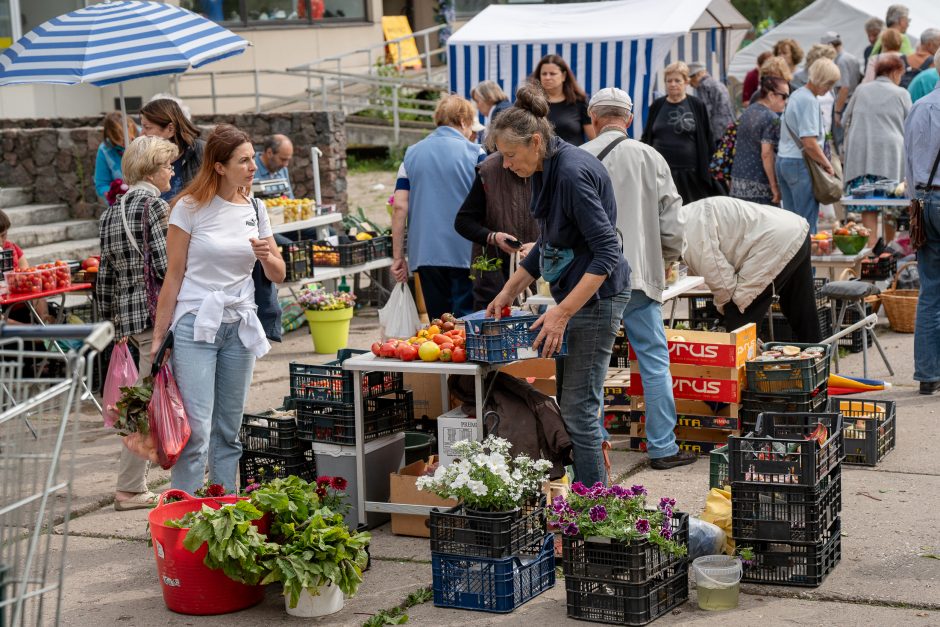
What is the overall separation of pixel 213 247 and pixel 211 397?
2.28ft

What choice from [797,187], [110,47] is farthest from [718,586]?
[797,187]

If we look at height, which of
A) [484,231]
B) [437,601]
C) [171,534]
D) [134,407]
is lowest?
[437,601]

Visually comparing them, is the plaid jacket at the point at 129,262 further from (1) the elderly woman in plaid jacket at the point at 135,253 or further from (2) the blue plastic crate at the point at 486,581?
(2) the blue plastic crate at the point at 486,581

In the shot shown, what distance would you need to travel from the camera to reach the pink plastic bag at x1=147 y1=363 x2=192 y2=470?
5496 mm

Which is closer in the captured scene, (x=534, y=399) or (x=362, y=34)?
(x=534, y=399)

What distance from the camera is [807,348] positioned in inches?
292

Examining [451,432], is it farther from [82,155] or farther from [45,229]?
[82,155]

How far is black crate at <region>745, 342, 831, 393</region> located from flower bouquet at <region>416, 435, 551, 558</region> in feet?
7.60

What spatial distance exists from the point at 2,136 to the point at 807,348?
1052 centimetres

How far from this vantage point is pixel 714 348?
705 centimetres

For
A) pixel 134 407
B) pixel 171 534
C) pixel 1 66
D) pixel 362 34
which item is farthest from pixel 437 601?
pixel 362 34

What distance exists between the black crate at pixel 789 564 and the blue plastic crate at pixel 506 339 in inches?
47.9

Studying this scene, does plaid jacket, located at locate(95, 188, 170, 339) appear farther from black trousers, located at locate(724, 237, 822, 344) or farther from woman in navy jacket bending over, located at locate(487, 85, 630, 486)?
black trousers, located at locate(724, 237, 822, 344)

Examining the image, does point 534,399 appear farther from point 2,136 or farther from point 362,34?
point 362,34
